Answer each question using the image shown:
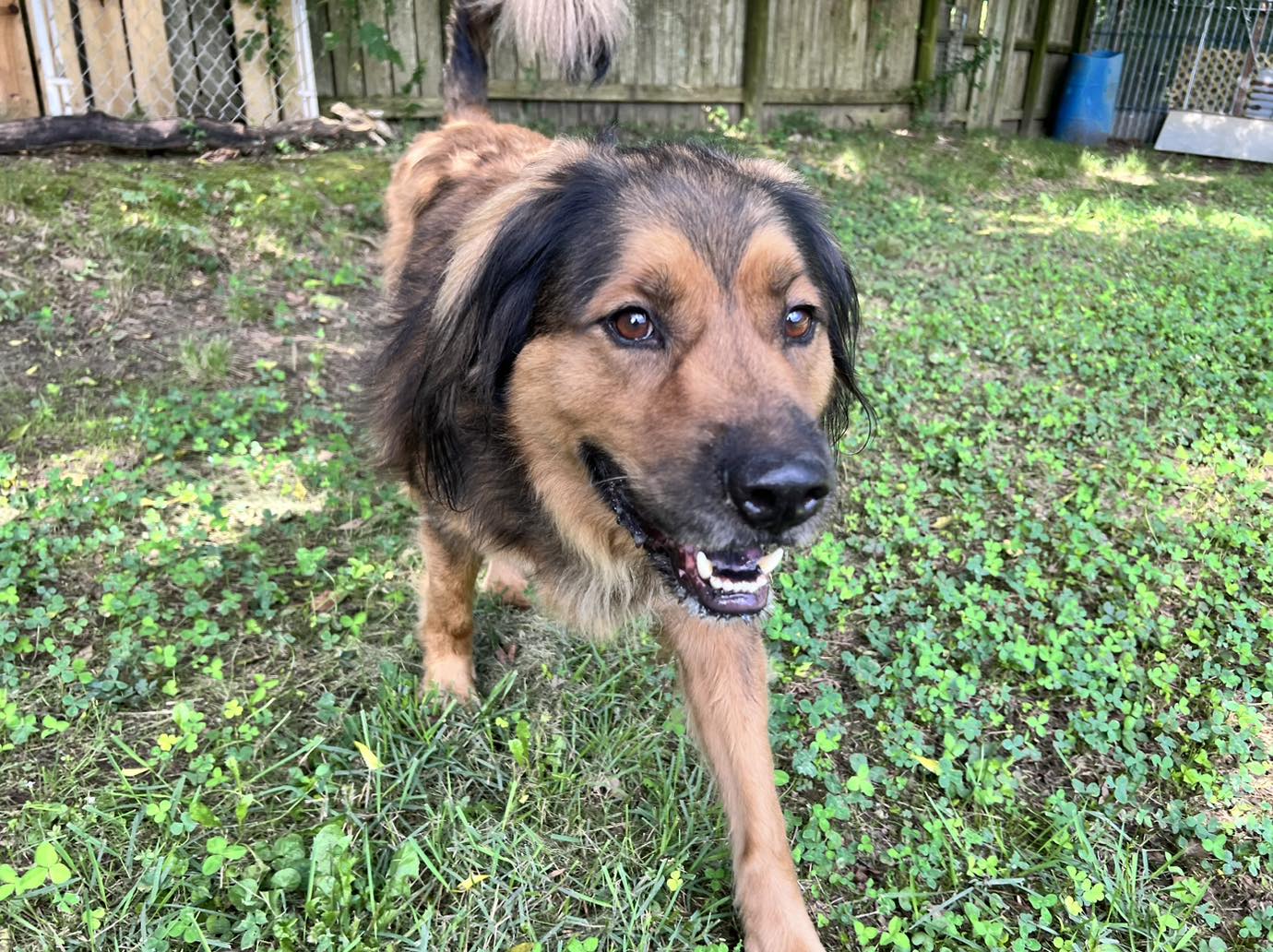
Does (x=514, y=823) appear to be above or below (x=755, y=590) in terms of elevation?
below

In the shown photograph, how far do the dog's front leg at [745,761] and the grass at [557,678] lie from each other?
0.14 meters

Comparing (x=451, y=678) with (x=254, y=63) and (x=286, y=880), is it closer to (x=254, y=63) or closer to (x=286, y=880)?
(x=286, y=880)

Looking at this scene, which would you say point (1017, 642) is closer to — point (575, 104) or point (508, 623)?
point (508, 623)

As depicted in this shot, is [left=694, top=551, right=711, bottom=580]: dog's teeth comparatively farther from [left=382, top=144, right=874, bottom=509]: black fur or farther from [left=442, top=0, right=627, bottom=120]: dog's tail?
[left=442, top=0, right=627, bottom=120]: dog's tail

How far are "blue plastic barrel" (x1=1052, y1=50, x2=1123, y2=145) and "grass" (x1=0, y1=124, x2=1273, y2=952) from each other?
390 inches

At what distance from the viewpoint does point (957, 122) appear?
39.0 ft

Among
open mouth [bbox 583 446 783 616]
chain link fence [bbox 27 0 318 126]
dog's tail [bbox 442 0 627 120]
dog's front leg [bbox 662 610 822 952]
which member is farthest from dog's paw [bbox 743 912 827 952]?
chain link fence [bbox 27 0 318 126]

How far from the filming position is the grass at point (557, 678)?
6.65 ft

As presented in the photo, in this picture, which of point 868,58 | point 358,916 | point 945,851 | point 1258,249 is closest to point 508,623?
point 358,916

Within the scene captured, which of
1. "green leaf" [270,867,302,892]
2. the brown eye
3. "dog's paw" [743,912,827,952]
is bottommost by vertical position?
"dog's paw" [743,912,827,952]

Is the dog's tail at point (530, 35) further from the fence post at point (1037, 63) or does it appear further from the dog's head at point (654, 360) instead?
the fence post at point (1037, 63)

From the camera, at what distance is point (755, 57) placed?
959 centimetres

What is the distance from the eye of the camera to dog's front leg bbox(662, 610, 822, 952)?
→ 6.49 feet

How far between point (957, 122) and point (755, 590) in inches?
466
